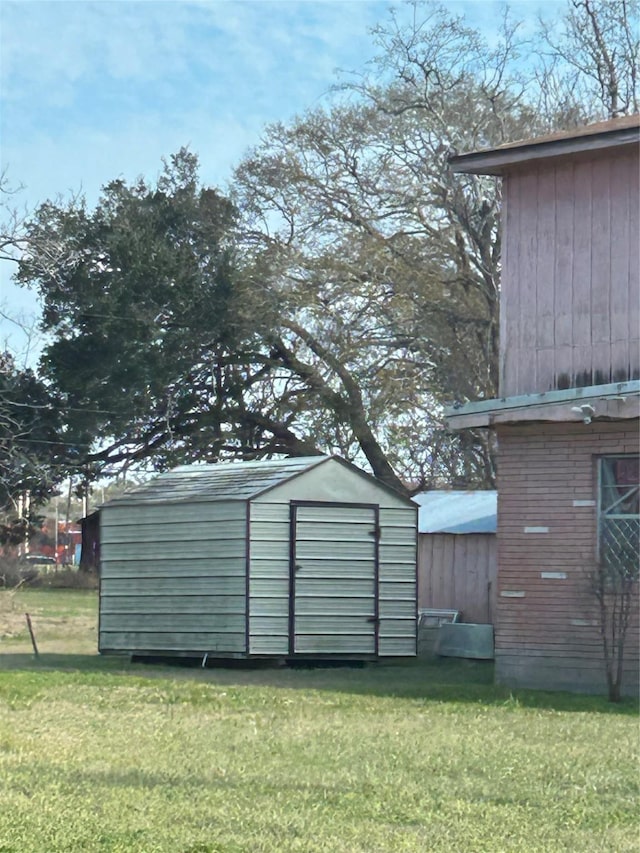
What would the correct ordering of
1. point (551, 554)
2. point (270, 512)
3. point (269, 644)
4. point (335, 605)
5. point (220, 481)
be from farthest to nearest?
point (220, 481), point (335, 605), point (270, 512), point (269, 644), point (551, 554)

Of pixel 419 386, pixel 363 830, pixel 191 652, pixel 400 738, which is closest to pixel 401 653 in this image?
pixel 191 652

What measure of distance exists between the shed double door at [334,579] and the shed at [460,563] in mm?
3067

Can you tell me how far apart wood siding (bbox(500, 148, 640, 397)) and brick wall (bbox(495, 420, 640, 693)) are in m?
0.76

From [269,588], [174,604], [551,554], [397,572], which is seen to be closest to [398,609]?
[397,572]

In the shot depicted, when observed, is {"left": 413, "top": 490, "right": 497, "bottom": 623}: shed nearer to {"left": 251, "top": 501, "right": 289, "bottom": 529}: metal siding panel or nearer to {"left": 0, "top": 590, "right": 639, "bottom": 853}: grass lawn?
{"left": 251, "top": 501, "right": 289, "bottom": 529}: metal siding panel

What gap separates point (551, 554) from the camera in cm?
1706

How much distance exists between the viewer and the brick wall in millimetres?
16656

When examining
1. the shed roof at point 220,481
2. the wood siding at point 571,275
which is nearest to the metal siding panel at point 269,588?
the shed roof at point 220,481

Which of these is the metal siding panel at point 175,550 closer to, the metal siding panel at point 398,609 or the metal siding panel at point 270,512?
the metal siding panel at point 270,512

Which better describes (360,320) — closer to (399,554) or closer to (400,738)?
(399,554)

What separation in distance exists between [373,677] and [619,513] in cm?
457

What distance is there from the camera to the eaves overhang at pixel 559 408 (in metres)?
16.0

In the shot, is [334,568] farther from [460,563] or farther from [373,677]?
[460,563]

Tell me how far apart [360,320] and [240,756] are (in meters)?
29.7
